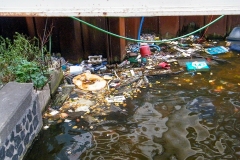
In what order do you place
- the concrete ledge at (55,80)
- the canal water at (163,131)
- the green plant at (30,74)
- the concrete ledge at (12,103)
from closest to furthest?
the concrete ledge at (12,103), the canal water at (163,131), the green plant at (30,74), the concrete ledge at (55,80)

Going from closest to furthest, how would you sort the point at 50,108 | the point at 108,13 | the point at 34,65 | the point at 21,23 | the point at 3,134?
the point at 108,13 < the point at 3,134 < the point at 34,65 < the point at 50,108 < the point at 21,23

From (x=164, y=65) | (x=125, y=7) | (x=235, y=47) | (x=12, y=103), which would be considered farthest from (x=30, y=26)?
(x=235, y=47)

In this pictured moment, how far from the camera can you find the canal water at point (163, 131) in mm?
3799

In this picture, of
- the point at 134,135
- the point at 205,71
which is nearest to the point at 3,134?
the point at 134,135

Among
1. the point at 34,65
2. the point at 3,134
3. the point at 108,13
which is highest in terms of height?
the point at 108,13

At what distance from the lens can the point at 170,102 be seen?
499 cm

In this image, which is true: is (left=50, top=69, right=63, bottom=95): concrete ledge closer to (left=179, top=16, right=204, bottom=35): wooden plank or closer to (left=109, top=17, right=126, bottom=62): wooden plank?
(left=109, top=17, right=126, bottom=62): wooden plank

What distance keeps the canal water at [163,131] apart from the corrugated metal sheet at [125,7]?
1856 mm

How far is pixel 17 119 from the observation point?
3598 millimetres

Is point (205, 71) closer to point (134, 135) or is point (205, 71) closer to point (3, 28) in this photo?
point (134, 135)

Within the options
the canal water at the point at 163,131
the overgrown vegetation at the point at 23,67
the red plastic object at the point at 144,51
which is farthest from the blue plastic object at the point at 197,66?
the overgrown vegetation at the point at 23,67

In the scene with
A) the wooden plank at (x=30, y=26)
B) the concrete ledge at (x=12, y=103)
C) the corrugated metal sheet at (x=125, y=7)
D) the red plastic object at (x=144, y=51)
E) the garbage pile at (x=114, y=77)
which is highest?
the corrugated metal sheet at (x=125, y=7)

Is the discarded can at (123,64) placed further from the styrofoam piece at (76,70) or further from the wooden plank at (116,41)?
the styrofoam piece at (76,70)

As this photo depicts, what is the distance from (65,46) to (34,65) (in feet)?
7.21
